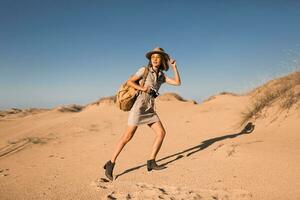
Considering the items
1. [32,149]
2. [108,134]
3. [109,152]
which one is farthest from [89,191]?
[108,134]

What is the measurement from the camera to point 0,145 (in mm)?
9000

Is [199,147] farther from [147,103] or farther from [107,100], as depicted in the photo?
[107,100]

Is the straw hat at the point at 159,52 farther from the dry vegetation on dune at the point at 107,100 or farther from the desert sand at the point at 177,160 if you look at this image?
the dry vegetation on dune at the point at 107,100

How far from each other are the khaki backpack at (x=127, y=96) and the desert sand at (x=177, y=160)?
3.40 ft

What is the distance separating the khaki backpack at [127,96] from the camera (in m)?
4.77

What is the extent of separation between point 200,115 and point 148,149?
3.49 meters

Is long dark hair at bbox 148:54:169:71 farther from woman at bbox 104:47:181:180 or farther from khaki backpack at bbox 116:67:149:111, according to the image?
khaki backpack at bbox 116:67:149:111

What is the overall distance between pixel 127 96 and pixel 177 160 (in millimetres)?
1481

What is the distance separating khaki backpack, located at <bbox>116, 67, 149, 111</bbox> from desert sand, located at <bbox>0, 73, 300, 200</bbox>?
1037 mm

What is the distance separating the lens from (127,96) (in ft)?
15.7

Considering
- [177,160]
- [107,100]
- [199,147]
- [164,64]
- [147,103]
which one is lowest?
[177,160]

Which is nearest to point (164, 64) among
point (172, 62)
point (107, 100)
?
point (172, 62)

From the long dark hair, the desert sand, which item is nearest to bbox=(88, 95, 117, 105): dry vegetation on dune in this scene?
the desert sand

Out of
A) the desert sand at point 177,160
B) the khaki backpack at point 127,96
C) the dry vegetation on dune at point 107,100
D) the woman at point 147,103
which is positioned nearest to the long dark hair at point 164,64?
the woman at point 147,103
